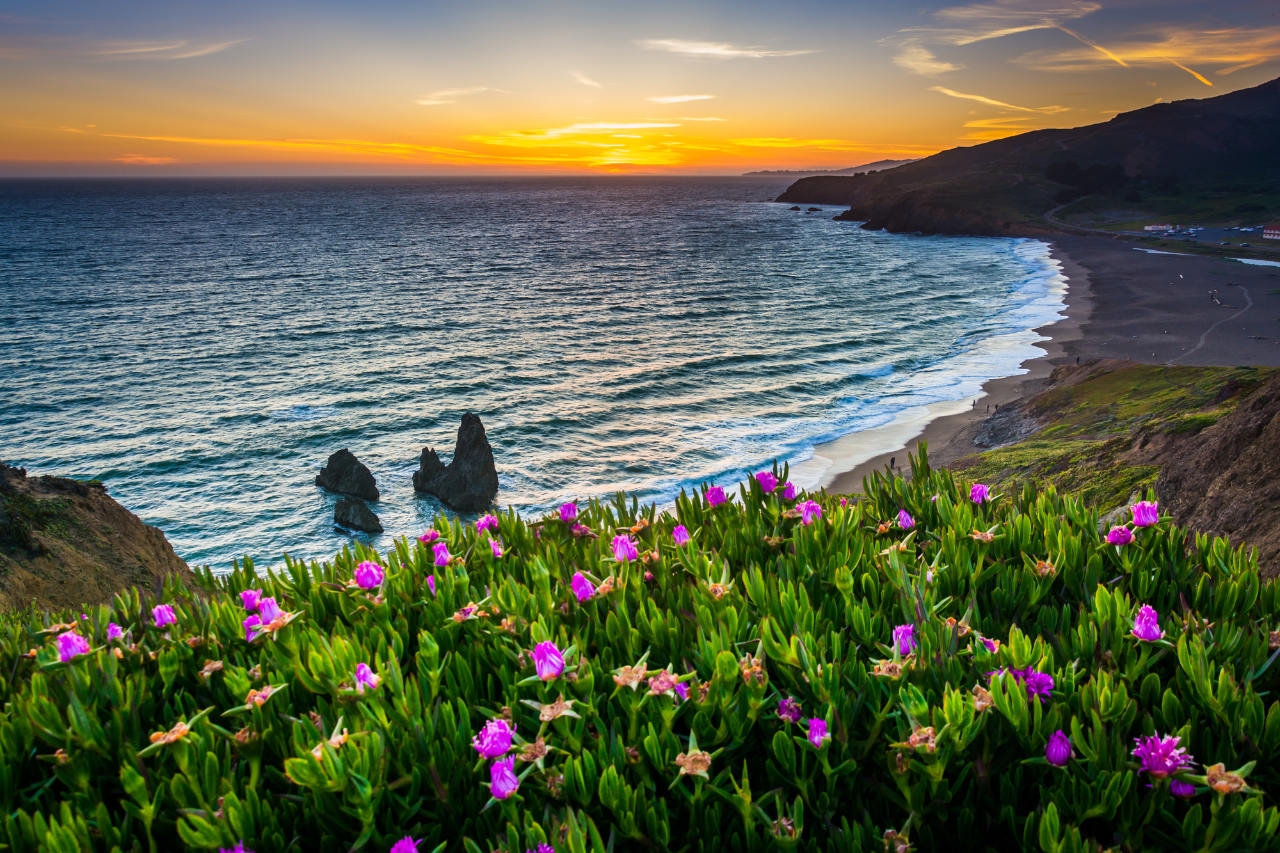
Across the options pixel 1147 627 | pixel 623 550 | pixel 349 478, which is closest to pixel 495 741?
pixel 623 550

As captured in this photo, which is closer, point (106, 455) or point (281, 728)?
point (281, 728)

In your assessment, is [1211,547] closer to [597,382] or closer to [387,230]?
[597,382]

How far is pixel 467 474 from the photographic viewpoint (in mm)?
32906

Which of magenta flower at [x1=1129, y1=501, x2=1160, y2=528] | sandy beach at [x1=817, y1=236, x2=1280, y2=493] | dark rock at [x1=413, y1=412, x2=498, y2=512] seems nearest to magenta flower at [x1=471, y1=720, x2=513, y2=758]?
magenta flower at [x1=1129, y1=501, x2=1160, y2=528]

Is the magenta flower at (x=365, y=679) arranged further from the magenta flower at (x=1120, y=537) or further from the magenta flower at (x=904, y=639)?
the magenta flower at (x=1120, y=537)

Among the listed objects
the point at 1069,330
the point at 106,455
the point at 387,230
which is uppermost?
the point at 387,230

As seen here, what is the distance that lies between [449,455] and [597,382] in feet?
45.5

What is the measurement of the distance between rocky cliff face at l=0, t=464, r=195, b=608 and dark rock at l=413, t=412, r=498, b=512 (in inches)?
727

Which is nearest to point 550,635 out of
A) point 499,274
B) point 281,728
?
point 281,728

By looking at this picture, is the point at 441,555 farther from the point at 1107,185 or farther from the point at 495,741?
the point at 1107,185

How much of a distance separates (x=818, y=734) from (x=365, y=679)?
162 cm

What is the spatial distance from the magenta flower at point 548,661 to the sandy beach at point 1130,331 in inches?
1093

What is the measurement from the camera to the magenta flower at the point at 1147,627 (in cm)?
296

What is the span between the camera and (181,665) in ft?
11.0
